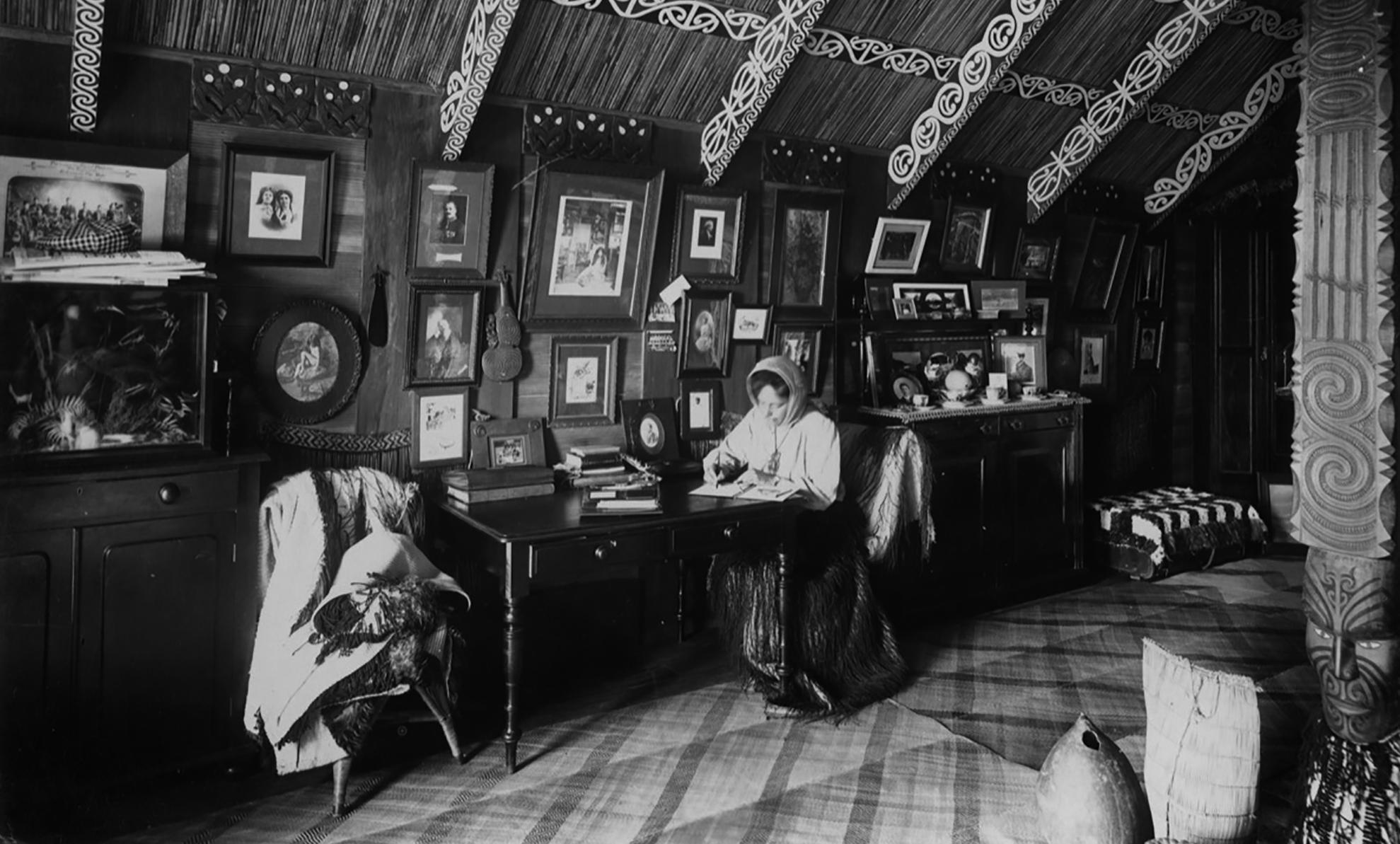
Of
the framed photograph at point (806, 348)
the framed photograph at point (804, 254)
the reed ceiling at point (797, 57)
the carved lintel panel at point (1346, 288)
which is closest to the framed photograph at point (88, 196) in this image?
the reed ceiling at point (797, 57)

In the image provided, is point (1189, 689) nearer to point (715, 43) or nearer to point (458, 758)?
point (458, 758)

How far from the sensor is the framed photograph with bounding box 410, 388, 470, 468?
4.41 metres

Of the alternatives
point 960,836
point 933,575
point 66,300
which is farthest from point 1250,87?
point 66,300

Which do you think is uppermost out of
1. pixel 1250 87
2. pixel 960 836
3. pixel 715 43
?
pixel 1250 87

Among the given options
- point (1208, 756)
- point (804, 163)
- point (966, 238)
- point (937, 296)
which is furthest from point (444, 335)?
point (966, 238)

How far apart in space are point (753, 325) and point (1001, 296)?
2.15m

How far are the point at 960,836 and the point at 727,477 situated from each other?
6.51 feet

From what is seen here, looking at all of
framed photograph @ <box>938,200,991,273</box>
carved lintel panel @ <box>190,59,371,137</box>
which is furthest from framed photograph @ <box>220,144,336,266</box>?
framed photograph @ <box>938,200,991,273</box>

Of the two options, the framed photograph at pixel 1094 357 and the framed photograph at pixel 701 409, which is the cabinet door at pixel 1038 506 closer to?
the framed photograph at pixel 1094 357

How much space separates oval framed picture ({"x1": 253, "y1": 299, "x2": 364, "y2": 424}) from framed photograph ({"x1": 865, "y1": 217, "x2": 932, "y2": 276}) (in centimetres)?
319

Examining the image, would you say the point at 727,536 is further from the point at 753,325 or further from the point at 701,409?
the point at 753,325

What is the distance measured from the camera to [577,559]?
387 cm

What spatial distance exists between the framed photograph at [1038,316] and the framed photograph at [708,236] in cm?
253

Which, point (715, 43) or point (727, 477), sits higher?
point (715, 43)
